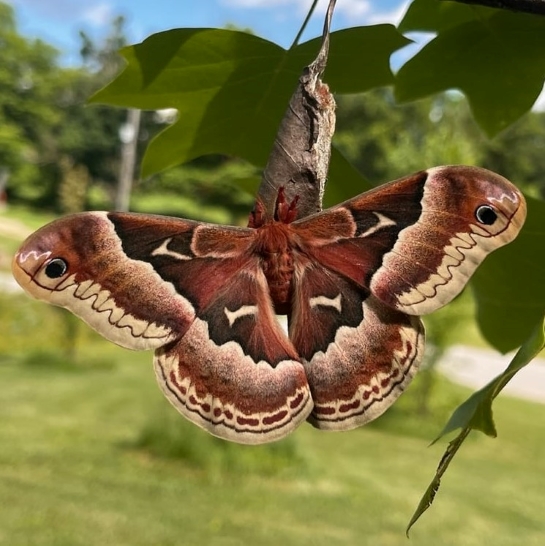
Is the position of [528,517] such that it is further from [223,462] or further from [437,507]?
[223,462]

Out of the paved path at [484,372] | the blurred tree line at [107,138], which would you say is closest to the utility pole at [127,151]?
the blurred tree line at [107,138]

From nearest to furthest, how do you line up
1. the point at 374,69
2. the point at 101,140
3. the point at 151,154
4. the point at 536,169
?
1. the point at 374,69
2. the point at 151,154
3. the point at 101,140
4. the point at 536,169

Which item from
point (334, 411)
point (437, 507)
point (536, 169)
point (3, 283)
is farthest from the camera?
point (536, 169)

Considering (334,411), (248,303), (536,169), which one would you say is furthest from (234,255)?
(536,169)

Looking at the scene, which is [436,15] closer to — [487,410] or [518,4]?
[518,4]

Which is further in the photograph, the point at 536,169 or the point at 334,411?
the point at 536,169

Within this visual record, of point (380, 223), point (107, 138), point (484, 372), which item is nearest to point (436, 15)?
point (380, 223)

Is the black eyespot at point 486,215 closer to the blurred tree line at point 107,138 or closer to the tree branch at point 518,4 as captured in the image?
the tree branch at point 518,4
